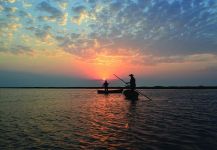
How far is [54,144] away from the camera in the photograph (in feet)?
43.3

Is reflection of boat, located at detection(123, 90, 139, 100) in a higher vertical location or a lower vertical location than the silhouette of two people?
lower

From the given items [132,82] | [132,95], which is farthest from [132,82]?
[132,95]

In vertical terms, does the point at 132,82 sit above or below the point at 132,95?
above

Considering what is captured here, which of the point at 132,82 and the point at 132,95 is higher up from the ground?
the point at 132,82

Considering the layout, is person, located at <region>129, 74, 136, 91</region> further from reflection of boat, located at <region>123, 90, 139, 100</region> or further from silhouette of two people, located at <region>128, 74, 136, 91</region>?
reflection of boat, located at <region>123, 90, 139, 100</region>

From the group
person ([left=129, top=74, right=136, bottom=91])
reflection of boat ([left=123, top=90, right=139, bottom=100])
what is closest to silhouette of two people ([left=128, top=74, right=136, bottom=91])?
person ([left=129, top=74, right=136, bottom=91])

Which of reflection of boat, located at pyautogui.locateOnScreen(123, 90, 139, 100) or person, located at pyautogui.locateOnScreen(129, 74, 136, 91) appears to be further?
reflection of boat, located at pyautogui.locateOnScreen(123, 90, 139, 100)

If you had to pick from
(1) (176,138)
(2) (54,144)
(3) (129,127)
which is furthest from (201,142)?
(2) (54,144)

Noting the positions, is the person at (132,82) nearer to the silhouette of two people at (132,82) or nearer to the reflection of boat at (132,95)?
the silhouette of two people at (132,82)

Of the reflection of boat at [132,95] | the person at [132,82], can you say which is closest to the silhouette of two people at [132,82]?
the person at [132,82]

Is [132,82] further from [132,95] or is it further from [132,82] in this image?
[132,95]

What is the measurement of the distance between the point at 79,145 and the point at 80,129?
4489 mm

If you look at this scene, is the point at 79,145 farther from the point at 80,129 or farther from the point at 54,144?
the point at 80,129

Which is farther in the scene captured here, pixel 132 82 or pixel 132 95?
pixel 132 95
